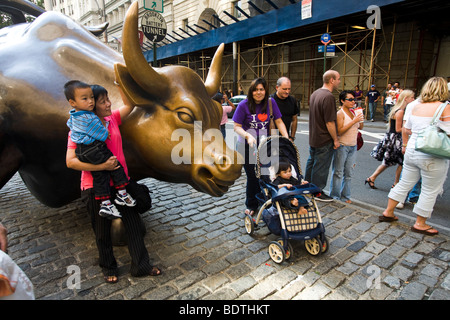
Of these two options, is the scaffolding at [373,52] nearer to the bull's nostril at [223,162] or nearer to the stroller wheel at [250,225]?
the stroller wheel at [250,225]

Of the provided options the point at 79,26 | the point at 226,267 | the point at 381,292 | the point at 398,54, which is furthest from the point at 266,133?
the point at 398,54

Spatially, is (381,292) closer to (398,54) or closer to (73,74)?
(73,74)

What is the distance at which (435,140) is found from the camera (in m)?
3.38

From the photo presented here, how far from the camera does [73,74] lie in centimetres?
295

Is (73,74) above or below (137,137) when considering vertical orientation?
above

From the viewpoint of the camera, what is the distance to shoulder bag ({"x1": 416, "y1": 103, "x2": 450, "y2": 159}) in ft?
11.0

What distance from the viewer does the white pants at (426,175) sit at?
3.55m

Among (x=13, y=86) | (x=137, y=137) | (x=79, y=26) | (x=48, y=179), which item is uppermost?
(x=79, y=26)

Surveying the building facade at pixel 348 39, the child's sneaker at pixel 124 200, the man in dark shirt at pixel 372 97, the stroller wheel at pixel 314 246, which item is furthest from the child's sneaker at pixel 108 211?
the man in dark shirt at pixel 372 97

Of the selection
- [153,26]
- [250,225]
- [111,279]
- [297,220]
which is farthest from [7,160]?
[153,26]

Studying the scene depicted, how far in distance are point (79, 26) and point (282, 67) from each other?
19742 mm

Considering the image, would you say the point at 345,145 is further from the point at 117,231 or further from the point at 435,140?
the point at 117,231

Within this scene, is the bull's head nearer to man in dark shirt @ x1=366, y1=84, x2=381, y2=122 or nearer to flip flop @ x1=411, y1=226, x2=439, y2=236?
flip flop @ x1=411, y1=226, x2=439, y2=236

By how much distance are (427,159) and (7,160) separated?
460 cm
